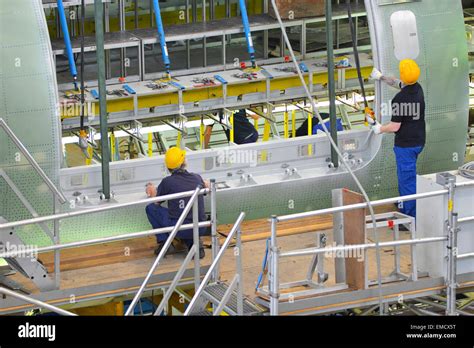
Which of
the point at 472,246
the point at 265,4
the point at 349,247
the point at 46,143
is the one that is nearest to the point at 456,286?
the point at 472,246

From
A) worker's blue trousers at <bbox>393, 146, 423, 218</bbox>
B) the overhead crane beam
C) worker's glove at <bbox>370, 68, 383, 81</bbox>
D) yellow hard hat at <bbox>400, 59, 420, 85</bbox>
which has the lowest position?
worker's blue trousers at <bbox>393, 146, 423, 218</bbox>

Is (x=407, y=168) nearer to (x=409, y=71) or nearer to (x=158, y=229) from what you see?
(x=409, y=71)

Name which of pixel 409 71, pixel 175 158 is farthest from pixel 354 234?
pixel 409 71

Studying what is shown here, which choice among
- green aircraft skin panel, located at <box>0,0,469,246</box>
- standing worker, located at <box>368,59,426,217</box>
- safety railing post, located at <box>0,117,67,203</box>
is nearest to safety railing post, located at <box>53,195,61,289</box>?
safety railing post, located at <box>0,117,67,203</box>

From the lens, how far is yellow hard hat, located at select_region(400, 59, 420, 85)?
1478 cm

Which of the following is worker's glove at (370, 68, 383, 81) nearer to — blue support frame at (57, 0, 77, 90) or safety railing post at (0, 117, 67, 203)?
blue support frame at (57, 0, 77, 90)

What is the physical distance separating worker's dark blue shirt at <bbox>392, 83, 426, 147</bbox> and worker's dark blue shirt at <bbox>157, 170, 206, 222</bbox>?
2.15 metres

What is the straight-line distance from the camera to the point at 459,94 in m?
16.0

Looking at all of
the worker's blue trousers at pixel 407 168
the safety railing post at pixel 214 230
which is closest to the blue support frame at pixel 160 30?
the worker's blue trousers at pixel 407 168

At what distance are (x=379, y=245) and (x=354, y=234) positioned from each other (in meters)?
0.50

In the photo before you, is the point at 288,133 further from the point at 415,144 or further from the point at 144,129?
the point at 415,144

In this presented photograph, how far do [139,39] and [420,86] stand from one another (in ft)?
10.3

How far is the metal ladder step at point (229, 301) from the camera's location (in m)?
13.1

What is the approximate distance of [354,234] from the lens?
1323 cm
